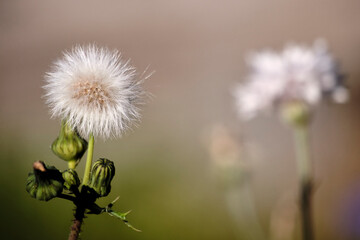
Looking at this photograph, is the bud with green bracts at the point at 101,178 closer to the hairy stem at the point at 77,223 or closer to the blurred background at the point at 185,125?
the hairy stem at the point at 77,223

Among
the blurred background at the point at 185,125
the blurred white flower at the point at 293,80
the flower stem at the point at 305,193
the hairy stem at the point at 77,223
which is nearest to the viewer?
the hairy stem at the point at 77,223

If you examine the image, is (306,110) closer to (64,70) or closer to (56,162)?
(64,70)

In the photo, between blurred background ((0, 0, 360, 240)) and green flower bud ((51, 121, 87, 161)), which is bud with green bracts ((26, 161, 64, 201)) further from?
Answer: blurred background ((0, 0, 360, 240))

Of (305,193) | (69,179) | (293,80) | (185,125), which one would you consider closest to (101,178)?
(69,179)

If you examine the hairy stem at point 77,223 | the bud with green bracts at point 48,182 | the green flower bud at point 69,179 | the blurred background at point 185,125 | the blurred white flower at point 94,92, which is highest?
the blurred background at point 185,125

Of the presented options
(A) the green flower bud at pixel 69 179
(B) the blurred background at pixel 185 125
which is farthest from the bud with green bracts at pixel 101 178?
(B) the blurred background at pixel 185 125

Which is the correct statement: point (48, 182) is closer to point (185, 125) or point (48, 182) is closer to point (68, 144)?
point (68, 144)

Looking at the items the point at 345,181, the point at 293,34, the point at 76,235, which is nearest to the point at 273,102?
the point at 76,235
